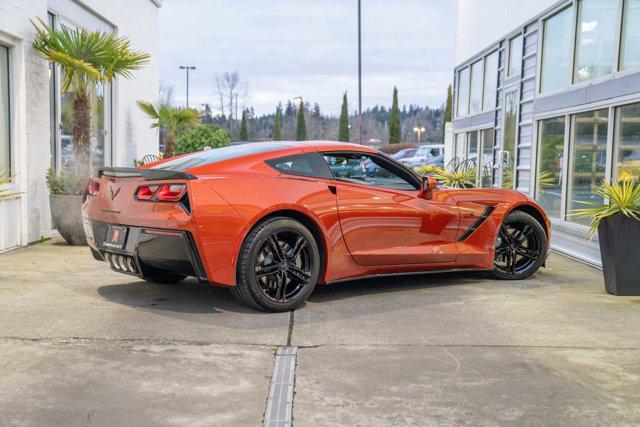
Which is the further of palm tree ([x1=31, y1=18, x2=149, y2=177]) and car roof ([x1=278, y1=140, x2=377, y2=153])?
palm tree ([x1=31, y1=18, x2=149, y2=177])

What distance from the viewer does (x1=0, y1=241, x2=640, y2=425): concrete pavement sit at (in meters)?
3.44

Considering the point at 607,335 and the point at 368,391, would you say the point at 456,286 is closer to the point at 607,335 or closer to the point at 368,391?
the point at 607,335

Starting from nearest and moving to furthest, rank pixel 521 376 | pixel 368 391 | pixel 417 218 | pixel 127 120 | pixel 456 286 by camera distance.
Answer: pixel 368 391
pixel 521 376
pixel 417 218
pixel 456 286
pixel 127 120

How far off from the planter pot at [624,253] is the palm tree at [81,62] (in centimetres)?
661

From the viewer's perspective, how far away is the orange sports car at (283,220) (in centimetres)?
511

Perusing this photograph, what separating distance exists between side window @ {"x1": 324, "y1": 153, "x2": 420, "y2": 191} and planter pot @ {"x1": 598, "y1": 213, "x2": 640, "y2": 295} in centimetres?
183

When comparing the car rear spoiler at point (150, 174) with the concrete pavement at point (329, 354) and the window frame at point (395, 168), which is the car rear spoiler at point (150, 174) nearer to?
the concrete pavement at point (329, 354)

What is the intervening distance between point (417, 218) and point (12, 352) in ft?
11.5

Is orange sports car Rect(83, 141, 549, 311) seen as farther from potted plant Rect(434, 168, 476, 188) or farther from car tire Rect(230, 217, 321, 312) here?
potted plant Rect(434, 168, 476, 188)

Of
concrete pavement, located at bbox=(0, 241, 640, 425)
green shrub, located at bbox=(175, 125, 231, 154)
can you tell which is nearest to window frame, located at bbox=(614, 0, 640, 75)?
concrete pavement, located at bbox=(0, 241, 640, 425)

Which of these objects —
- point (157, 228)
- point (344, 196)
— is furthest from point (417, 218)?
point (157, 228)

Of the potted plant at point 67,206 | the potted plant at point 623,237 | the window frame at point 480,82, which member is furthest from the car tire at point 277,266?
the window frame at point 480,82

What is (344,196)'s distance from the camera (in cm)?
588

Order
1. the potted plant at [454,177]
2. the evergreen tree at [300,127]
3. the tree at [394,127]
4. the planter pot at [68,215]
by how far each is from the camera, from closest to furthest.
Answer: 1. the planter pot at [68,215]
2. the potted plant at [454,177]
3. the evergreen tree at [300,127]
4. the tree at [394,127]
